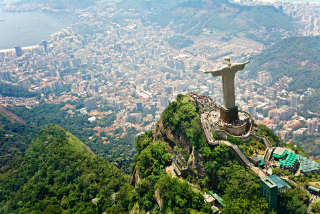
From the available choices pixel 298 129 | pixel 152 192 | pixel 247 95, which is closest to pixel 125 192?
pixel 152 192

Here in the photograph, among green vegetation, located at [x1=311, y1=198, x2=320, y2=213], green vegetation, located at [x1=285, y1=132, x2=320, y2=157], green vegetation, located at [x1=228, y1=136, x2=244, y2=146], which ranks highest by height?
green vegetation, located at [x1=228, y1=136, x2=244, y2=146]

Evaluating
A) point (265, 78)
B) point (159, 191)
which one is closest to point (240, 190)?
point (159, 191)

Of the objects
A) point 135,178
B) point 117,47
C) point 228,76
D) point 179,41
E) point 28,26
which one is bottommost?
point 179,41

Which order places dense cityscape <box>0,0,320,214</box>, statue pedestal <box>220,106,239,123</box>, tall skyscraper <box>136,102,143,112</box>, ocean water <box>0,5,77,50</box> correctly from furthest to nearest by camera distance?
1. ocean water <box>0,5,77,50</box>
2. tall skyscraper <box>136,102,143,112</box>
3. statue pedestal <box>220,106,239,123</box>
4. dense cityscape <box>0,0,320,214</box>

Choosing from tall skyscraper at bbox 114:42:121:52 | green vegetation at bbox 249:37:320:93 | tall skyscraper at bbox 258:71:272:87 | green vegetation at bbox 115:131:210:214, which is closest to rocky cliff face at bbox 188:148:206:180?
green vegetation at bbox 115:131:210:214

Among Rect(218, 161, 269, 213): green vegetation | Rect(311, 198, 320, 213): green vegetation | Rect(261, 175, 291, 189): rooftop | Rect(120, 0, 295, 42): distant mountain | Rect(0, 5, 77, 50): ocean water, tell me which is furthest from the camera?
Rect(0, 5, 77, 50): ocean water

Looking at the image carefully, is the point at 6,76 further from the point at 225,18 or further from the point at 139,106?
the point at 225,18

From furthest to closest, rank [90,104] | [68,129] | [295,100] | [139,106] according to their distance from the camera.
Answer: [90,104] < [139,106] < [295,100] < [68,129]

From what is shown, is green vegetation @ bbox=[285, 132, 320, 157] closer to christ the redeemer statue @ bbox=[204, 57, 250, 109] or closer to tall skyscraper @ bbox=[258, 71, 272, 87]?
tall skyscraper @ bbox=[258, 71, 272, 87]

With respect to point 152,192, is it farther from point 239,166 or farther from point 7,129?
point 7,129
